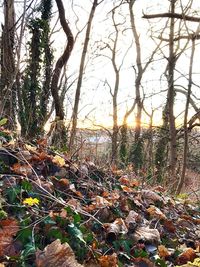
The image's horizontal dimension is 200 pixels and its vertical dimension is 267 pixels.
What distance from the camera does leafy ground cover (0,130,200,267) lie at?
2744 millimetres

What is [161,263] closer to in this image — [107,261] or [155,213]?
[107,261]

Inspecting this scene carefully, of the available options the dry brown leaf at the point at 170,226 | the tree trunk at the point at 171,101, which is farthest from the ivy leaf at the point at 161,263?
the tree trunk at the point at 171,101

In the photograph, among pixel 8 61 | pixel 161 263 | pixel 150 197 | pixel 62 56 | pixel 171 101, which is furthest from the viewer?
pixel 62 56

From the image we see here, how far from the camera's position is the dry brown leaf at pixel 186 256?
343cm

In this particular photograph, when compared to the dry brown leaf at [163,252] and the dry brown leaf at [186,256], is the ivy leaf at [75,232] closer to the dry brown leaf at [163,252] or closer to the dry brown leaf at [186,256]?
the dry brown leaf at [163,252]

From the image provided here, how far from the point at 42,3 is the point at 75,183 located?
16280mm

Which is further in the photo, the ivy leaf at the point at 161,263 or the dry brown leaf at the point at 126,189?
the dry brown leaf at the point at 126,189

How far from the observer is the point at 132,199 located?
4.35 meters

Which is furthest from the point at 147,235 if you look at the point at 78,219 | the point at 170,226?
the point at 78,219

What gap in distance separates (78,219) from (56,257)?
0.63m

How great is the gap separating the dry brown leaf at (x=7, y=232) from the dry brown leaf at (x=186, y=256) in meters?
1.44

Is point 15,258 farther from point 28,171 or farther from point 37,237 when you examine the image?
point 28,171

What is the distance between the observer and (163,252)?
11.3 ft

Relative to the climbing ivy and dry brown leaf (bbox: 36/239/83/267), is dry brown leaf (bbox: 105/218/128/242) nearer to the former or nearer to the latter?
dry brown leaf (bbox: 36/239/83/267)
